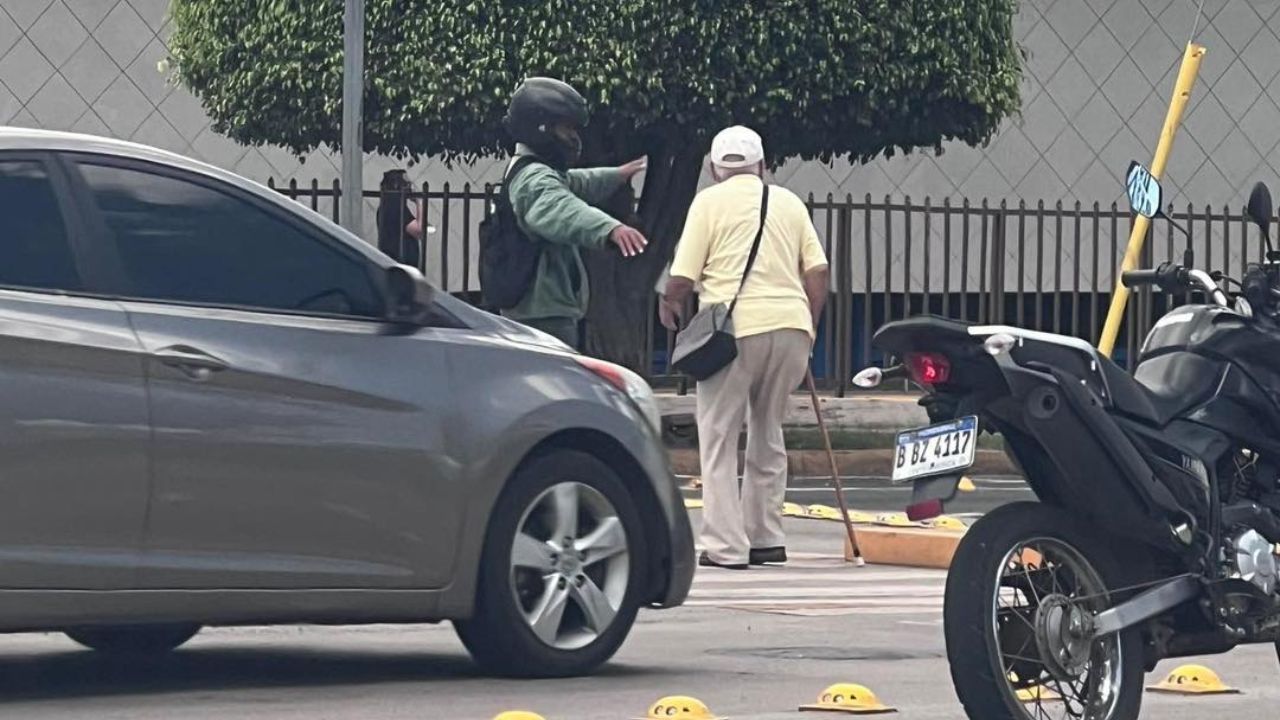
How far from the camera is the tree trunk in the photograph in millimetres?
21766

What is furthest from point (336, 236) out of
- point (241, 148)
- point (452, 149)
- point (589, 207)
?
point (241, 148)

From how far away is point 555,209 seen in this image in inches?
404

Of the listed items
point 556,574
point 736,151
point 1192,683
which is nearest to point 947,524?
point 736,151

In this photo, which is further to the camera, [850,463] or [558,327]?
[850,463]

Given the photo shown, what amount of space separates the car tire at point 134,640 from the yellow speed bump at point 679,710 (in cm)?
174

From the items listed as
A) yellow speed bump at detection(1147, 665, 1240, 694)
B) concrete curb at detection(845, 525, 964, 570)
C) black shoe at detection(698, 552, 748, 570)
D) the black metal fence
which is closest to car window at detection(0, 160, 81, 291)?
yellow speed bump at detection(1147, 665, 1240, 694)

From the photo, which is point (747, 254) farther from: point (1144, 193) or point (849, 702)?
point (849, 702)

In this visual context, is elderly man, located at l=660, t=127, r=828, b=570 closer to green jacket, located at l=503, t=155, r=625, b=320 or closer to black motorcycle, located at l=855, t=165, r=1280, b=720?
green jacket, located at l=503, t=155, r=625, b=320

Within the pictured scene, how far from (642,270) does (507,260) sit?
37.9 ft

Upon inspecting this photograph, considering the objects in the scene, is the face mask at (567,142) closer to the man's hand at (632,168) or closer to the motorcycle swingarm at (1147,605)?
the man's hand at (632,168)

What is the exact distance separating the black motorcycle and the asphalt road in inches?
31.8

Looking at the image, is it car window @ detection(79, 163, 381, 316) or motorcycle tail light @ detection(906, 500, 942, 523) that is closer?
motorcycle tail light @ detection(906, 500, 942, 523)

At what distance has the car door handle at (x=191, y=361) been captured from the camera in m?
7.45

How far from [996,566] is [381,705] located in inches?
70.8
